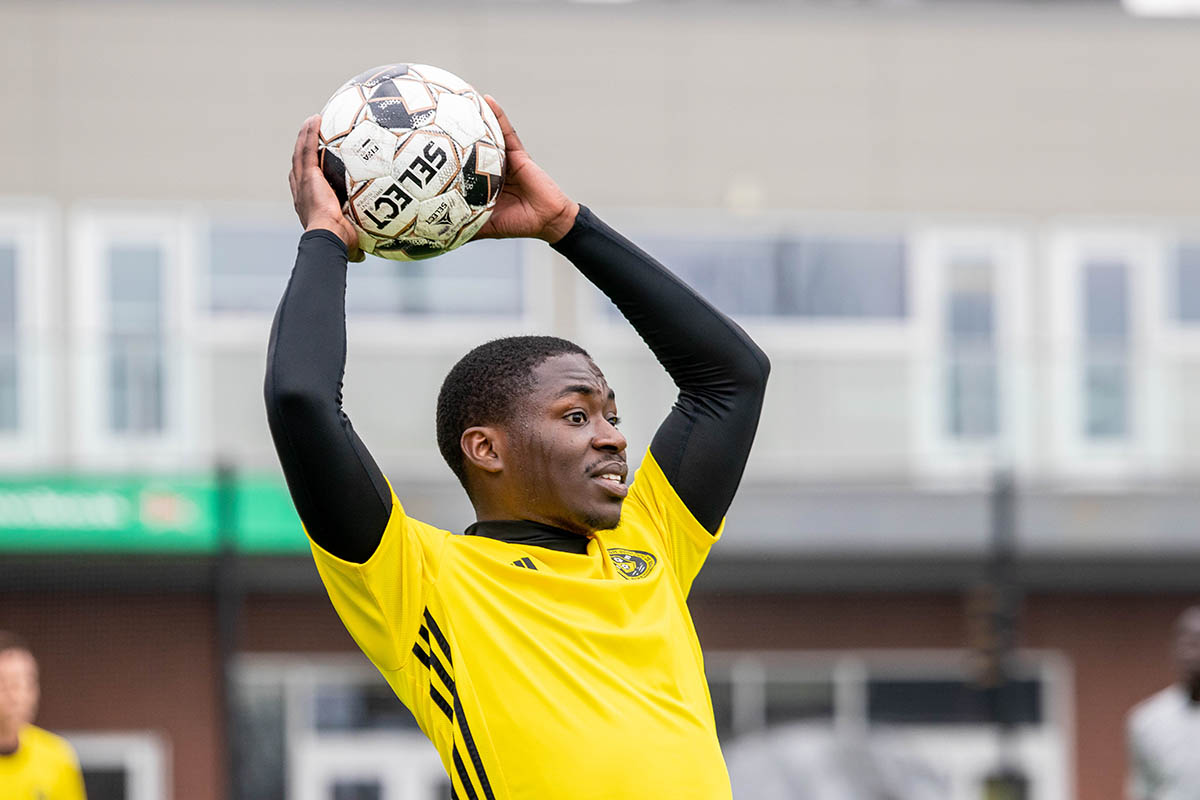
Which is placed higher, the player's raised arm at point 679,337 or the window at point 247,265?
the window at point 247,265

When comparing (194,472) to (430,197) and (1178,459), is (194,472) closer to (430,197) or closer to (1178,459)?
(1178,459)

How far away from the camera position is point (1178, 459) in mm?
11922

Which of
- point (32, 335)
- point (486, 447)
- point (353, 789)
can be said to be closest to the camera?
point (486, 447)

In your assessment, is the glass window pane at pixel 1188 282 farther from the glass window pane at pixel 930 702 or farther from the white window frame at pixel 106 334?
the white window frame at pixel 106 334

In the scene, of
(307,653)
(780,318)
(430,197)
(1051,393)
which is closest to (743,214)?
(780,318)

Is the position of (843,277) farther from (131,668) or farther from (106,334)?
(131,668)

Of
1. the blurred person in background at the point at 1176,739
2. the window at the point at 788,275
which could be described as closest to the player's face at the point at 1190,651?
the blurred person in background at the point at 1176,739

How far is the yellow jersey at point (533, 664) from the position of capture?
84.7 inches

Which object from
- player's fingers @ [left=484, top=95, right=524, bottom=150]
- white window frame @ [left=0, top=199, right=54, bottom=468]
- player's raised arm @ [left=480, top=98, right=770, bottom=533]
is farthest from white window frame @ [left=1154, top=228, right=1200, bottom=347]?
player's fingers @ [left=484, top=95, right=524, bottom=150]

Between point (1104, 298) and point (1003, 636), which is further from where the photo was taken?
point (1104, 298)

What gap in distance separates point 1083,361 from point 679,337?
31.8ft

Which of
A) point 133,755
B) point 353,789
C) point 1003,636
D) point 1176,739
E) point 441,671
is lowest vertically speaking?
point 353,789

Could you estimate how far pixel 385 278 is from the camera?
12156mm

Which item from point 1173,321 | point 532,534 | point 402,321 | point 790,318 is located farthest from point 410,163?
point 1173,321
